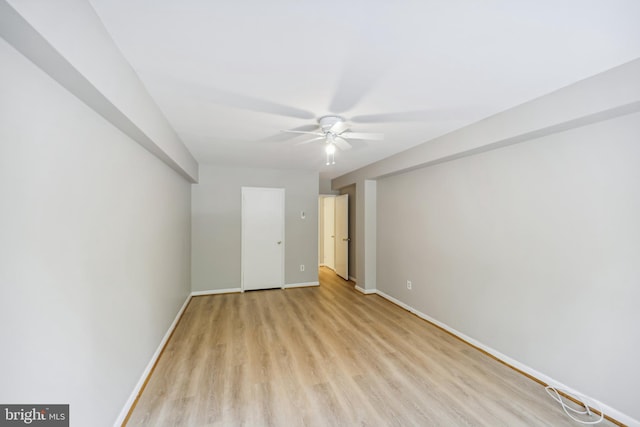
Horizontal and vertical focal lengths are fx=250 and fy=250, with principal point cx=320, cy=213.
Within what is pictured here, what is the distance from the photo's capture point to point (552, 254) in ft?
7.13

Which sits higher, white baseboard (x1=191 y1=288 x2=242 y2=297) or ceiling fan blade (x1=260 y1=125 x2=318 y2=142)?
ceiling fan blade (x1=260 y1=125 x2=318 y2=142)

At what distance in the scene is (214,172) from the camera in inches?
183

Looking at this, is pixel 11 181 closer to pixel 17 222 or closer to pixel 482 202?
pixel 17 222

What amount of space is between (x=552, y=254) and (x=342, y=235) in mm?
4060

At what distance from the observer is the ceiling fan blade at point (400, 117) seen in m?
2.29

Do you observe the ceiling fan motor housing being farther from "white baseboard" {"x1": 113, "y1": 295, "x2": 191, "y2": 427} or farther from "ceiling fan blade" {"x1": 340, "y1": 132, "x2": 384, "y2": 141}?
Answer: "white baseboard" {"x1": 113, "y1": 295, "x2": 191, "y2": 427}

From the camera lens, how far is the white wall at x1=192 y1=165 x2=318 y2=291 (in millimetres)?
4594

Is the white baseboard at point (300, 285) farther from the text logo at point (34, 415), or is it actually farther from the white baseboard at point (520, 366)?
the text logo at point (34, 415)

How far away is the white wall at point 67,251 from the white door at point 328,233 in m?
4.90

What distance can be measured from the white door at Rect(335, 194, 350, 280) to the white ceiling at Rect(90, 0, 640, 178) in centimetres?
350

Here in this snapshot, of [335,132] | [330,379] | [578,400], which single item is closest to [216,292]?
[330,379]

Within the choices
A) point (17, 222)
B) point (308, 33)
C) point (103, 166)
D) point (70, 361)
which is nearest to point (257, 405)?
point (70, 361)

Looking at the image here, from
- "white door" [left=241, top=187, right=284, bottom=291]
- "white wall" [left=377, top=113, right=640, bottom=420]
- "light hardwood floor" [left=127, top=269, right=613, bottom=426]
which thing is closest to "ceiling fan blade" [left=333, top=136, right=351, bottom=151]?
"white wall" [left=377, top=113, right=640, bottom=420]

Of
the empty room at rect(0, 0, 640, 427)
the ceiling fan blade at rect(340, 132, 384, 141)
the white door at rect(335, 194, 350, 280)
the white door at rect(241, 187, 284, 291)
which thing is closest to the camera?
the empty room at rect(0, 0, 640, 427)
